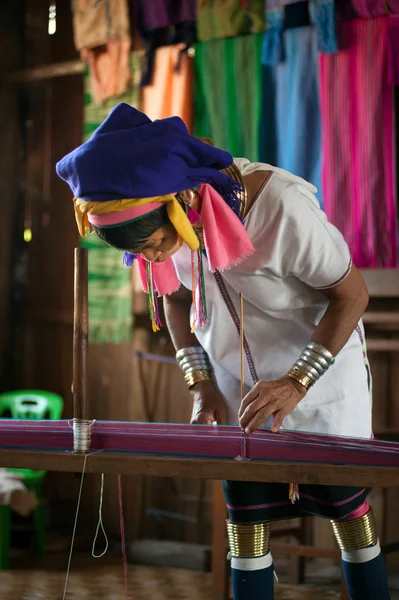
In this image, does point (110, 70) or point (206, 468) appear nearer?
point (206, 468)

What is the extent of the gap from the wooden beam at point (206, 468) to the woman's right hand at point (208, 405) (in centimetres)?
36

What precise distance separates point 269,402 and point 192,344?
46 centimetres

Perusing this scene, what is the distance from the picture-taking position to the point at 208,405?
1879 millimetres

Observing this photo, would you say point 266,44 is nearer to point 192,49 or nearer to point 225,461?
point 192,49

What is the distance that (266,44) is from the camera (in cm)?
338

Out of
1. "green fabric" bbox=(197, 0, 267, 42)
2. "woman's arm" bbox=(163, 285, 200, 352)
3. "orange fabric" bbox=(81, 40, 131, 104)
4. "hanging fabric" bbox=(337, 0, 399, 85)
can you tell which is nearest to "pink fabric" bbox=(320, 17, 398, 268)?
"hanging fabric" bbox=(337, 0, 399, 85)

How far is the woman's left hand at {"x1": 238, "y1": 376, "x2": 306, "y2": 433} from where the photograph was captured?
157 cm

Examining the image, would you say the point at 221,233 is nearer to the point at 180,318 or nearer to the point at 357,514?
the point at 180,318

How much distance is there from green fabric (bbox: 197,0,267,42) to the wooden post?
2.19m

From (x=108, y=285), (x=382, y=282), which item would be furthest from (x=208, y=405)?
(x=108, y=285)

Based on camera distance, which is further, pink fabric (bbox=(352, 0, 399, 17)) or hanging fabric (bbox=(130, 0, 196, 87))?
hanging fabric (bbox=(130, 0, 196, 87))

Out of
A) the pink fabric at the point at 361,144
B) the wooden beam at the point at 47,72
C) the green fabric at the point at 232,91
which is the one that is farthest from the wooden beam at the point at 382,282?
the wooden beam at the point at 47,72

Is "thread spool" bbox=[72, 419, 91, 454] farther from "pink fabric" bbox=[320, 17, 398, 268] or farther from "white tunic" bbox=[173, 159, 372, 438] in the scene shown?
"pink fabric" bbox=[320, 17, 398, 268]

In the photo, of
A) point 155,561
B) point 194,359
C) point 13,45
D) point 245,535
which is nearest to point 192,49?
point 13,45
